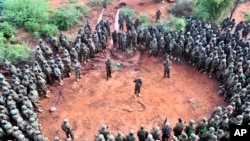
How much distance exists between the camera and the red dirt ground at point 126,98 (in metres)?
10.7

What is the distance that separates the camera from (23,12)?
14.9m

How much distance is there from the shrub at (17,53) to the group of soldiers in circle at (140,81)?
0.42 metres

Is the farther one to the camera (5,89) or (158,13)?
(158,13)

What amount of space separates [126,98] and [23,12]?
22.0 ft

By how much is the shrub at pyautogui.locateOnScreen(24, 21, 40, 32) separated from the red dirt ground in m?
3.31

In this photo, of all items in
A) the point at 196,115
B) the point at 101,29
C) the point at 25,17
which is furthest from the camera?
the point at 25,17

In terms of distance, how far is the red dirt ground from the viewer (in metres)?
10.7

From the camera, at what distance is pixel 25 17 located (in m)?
14.8

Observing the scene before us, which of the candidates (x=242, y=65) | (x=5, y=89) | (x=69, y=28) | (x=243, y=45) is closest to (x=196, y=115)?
(x=242, y=65)

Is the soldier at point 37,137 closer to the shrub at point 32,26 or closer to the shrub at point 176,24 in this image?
the shrub at point 32,26

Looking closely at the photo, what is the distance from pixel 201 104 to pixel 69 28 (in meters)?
6.89

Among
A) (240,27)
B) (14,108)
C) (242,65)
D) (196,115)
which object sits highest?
(240,27)

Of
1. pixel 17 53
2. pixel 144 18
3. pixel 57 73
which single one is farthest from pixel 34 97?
pixel 144 18

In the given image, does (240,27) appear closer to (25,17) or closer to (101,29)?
(101,29)
